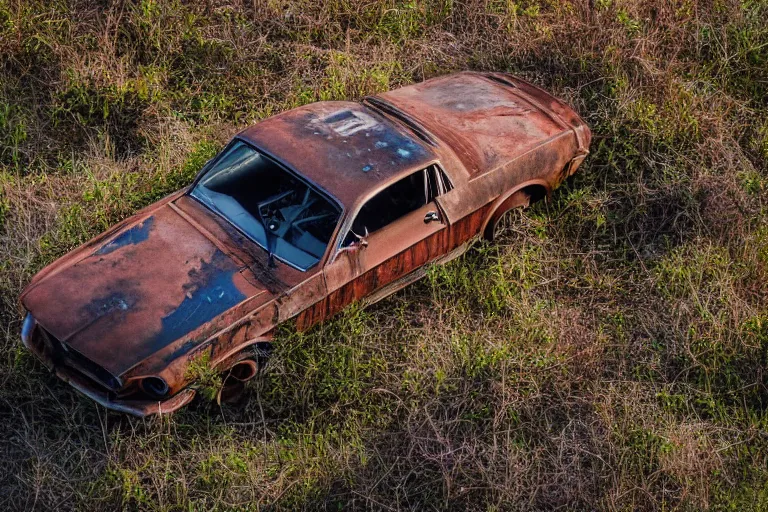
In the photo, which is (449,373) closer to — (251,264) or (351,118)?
(251,264)

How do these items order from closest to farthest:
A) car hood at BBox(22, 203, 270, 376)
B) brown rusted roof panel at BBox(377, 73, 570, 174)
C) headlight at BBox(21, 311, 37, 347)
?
car hood at BBox(22, 203, 270, 376)
headlight at BBox(21, 311, 37, 347)
brown rusted roof panel at BBox(377, 73, 570, 174)

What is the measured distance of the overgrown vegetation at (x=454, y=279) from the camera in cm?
519

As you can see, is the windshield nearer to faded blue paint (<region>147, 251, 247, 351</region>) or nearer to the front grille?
faded blue paint (<region>147, 251, 247, 351</region>)

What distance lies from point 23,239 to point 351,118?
2.71 metres

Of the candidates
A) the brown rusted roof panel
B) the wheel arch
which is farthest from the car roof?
the wheel arch

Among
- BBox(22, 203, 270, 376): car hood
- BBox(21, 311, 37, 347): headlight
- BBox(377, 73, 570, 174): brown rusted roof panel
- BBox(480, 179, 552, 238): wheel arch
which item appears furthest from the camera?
BBox(480, 179, 552, 238): wheel arch

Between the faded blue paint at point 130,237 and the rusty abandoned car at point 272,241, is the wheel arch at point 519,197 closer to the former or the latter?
the rusty abandoned car at point 272,241

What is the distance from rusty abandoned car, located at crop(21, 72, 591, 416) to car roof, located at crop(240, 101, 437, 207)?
0.04ft

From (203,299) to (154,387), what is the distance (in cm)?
61

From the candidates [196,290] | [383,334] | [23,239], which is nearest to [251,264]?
[196,290]

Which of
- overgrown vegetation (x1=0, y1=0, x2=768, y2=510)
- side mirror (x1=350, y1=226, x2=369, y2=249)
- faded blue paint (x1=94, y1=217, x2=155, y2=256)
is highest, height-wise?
faded blue paint (x1=94, y1=217, x2=155, y2=256)

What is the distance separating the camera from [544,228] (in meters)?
6.76

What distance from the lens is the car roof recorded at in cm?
547

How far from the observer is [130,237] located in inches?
218
